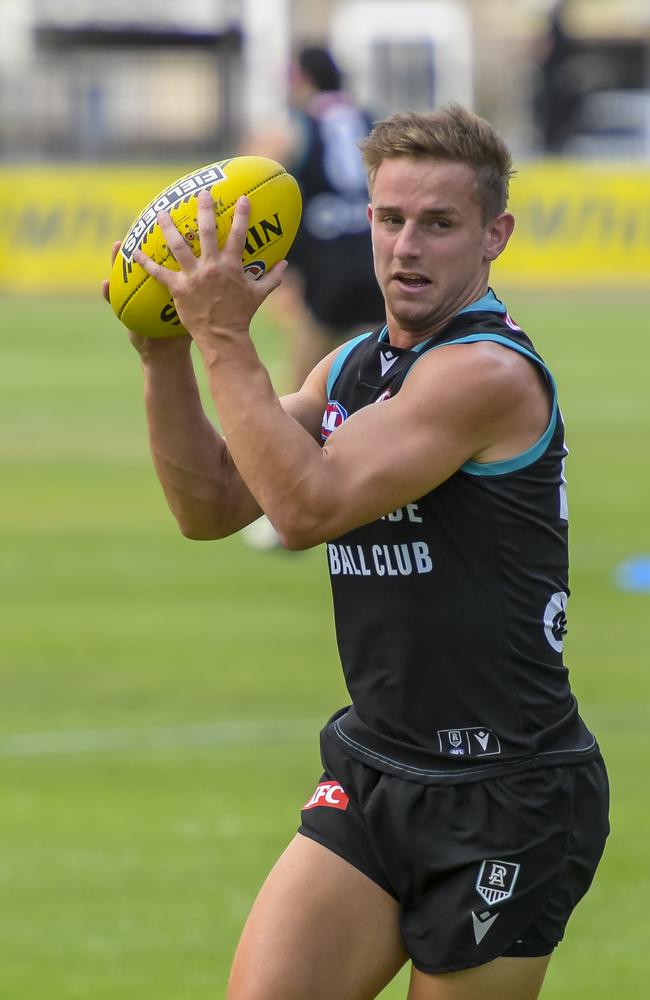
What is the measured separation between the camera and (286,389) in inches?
500

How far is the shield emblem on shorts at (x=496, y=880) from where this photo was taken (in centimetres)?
381

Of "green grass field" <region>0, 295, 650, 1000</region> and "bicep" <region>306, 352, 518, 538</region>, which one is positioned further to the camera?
"green grass field" <region>0, 295, 650, 1000</region>

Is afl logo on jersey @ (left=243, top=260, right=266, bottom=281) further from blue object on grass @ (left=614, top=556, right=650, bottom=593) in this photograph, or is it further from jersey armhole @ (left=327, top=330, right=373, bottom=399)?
blue object on grass @ (left=614, top=556, right=650, bottom=593)

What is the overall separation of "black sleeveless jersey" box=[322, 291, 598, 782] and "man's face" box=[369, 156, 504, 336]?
0.07 m

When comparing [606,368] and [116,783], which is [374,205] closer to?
[116,783]

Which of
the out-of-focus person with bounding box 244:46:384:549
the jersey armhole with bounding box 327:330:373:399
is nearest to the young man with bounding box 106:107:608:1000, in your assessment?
the jersey armhole with bounding box 327:330:373:399

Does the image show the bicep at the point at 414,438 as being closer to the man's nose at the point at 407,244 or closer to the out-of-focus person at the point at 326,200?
the man's nose at the point at 407,244

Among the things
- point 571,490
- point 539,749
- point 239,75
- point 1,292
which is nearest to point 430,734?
point 539,749

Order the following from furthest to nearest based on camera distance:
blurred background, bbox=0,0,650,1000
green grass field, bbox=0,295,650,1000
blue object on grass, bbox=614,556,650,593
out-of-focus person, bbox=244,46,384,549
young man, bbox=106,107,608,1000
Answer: out-of-focus person, bbox=244,46,384,549
blue object on grass, bbox=614,556,650,593
blurred background, bbox=0,0,650,1000
green grass field, bbox=0,295,650,1000
young man, bbox=106,107,608,1000

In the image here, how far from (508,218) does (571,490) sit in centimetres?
960

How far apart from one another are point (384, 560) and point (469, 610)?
0.66 feet

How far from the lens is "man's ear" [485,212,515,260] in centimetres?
392

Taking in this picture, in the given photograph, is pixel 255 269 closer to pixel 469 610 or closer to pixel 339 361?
pixel 339 361

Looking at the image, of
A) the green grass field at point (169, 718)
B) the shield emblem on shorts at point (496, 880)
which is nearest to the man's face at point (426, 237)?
the shield emblem on shorts at point (496, 880)
